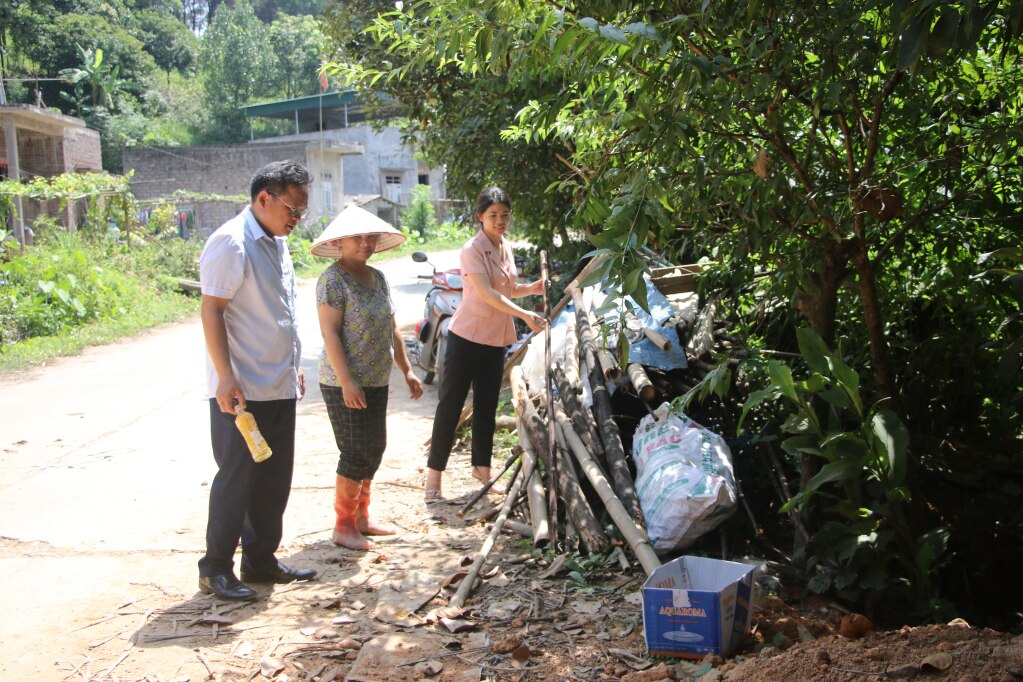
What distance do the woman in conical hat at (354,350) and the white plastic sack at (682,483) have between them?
148 centimetres

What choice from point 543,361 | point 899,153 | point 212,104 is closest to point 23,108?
point 543,361

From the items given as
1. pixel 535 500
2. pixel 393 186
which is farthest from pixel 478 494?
Result: pixel 393 186

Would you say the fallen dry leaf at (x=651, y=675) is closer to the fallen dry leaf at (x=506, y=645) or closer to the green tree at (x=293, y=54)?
the fallen dry leaf at (x=506, y=645)

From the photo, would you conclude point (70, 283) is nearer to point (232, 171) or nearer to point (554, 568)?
point (554, 568)

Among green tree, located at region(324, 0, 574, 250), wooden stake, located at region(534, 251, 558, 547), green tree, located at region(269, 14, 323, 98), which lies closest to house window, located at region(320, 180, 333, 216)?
green tree, located at region(324, 0, 574, 250)

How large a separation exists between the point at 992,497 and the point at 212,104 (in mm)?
50053

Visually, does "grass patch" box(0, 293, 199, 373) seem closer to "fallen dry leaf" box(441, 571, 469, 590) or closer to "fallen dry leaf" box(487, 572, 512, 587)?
"fallen dry leaf" box(441, 571, 469, 590)

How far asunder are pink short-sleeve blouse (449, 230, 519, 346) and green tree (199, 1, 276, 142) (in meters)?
45.6

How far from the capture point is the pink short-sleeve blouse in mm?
5672

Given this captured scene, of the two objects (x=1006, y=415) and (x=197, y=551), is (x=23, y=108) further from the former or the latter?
(x=1006, y=415)

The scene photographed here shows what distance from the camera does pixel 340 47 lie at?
1164cm

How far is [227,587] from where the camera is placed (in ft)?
13.7

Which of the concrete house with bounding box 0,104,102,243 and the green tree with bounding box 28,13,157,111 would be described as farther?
the green tree with bounding box 28,13,157,111

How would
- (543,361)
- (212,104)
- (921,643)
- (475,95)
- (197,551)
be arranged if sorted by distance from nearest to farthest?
1. (921,643)
2. (197,551)
3. (543,361)
4. (475,95)
5. (212,104)
